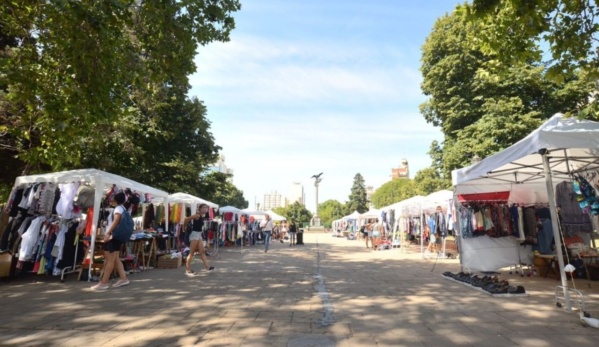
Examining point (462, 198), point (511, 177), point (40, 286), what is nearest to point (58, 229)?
point (40, 286)

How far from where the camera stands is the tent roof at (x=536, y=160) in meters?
4.98

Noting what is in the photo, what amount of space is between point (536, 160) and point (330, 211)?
10200 cm

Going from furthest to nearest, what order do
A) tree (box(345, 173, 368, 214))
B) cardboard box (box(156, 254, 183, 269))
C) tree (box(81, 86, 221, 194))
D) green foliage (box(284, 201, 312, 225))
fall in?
1. tree (box(345, 173, 368, 214))
2. green foliage (box(284, 201, 312, 225))
3. tree (box(81, 86, 221, 194))
4. cardboard box (box(156, 254, 183, 269))

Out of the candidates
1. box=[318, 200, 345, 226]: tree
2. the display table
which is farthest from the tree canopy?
the display table

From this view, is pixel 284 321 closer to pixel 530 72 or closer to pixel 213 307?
pixel 213 307

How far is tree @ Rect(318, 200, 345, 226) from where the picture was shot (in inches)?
3747

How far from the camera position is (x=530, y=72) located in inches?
728

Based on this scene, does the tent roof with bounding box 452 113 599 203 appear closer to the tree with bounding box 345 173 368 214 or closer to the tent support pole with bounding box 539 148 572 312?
the tent support pole with bounding box 539 148 572 312

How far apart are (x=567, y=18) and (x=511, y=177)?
3948 millimetres

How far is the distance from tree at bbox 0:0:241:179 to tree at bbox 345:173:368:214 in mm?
80910

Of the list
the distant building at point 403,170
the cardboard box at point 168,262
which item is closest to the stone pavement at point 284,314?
the cardboard box at point 168,262

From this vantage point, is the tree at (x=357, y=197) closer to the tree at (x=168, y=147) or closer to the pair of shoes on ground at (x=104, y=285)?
the tree at (x=168, y=147)

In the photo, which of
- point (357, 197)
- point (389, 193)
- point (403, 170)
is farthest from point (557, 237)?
point (403, 170)

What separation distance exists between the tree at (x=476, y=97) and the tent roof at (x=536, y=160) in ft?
31.8
